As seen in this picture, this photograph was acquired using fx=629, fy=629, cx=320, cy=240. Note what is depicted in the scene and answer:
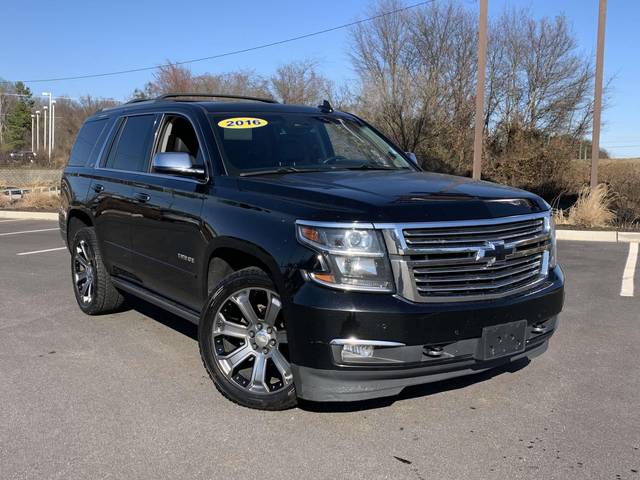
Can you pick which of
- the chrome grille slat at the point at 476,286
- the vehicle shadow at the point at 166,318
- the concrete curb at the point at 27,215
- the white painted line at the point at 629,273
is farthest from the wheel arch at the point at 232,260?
the concrete curb at the point at 27,215

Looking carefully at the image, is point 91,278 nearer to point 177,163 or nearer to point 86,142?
point 86,142

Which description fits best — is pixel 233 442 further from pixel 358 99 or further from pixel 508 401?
pixel 358 99

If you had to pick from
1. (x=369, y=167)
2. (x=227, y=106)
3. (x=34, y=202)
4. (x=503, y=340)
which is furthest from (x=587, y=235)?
(x=34, y=202)

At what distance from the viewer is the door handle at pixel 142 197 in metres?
4.84

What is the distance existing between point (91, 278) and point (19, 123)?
3682 inches

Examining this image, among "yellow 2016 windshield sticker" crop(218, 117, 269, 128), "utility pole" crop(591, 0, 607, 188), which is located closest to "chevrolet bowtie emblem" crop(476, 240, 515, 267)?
"yellow 2016 windshield sticker" crop(218, 117, 269, 128)

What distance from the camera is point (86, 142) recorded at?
21.1 ft

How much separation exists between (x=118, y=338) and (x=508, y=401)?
323 centimetres

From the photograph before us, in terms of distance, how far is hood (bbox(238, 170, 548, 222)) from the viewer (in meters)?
3.31

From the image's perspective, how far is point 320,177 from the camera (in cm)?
413


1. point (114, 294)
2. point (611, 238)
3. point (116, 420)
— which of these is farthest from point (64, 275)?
point (611, 238)

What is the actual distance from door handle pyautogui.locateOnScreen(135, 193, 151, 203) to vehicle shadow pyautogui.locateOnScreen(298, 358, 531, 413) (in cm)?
201

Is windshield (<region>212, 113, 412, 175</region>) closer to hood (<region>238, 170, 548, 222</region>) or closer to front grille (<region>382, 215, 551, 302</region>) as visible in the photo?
hood (<region>238, 170, 548, 222</region>)

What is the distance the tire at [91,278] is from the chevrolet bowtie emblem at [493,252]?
371 centimetres
